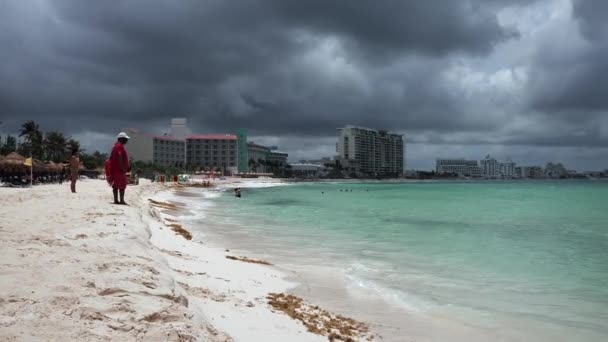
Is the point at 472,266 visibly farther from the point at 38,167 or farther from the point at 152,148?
the point at 152,148

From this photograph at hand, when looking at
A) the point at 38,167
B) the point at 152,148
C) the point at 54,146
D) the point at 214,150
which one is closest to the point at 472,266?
the point at 38,167

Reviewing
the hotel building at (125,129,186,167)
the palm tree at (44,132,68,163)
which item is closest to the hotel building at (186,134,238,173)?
the hotel building at (125,129,186,167)

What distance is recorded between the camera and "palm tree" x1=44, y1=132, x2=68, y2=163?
80812mm

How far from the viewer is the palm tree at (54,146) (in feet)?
265

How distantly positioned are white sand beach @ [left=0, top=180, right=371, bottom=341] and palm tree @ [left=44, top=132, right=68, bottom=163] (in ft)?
272

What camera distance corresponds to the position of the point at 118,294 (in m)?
4.57

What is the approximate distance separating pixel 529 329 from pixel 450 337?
1683 millimetres

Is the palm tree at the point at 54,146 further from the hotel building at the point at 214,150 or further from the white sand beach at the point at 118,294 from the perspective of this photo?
the hotel building at the point at 214,150

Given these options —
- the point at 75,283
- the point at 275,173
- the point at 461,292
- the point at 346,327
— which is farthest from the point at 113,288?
the point at 275,173

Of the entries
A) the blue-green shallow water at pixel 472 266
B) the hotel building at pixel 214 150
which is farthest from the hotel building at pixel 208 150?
the blue-green shallow water at pixel 472 266

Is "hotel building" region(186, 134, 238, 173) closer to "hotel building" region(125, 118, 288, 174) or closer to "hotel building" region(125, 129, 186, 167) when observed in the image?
"hotel building" region(125, 118, 288, 174)

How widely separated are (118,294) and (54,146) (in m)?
89.3

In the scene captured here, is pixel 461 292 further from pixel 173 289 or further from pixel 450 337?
pixel 173 289

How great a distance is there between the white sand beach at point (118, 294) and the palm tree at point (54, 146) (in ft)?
272
